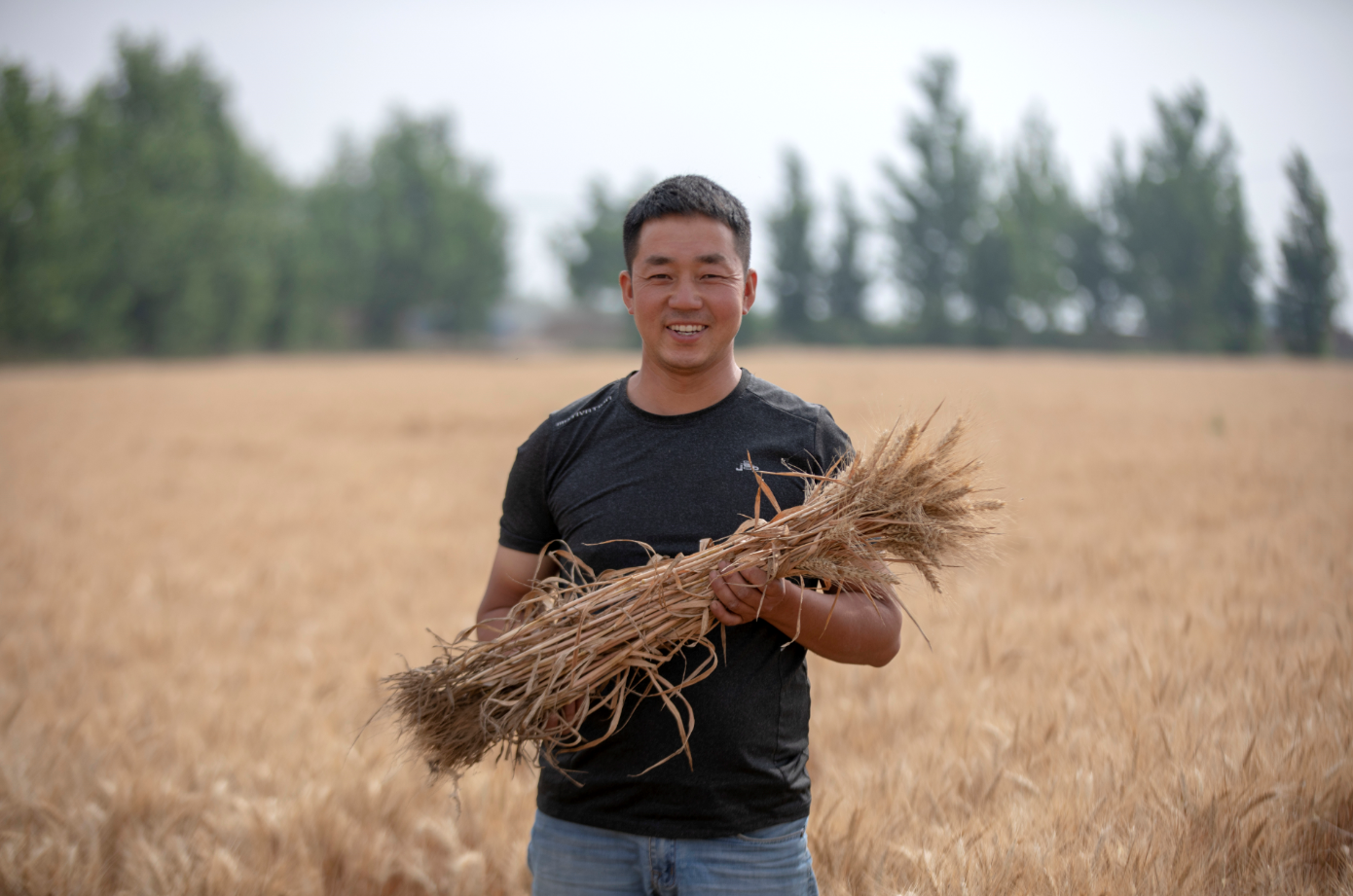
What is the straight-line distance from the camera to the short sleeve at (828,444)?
2078 mm

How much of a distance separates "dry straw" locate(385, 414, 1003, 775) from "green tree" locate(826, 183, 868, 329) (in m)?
52.8

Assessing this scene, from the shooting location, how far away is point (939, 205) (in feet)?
169

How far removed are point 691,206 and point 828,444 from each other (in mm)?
607

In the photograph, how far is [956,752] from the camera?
3.39 m

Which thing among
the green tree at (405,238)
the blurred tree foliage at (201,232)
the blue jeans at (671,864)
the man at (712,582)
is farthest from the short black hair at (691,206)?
the green tree at (405,238)

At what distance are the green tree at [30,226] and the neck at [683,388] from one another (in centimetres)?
4186

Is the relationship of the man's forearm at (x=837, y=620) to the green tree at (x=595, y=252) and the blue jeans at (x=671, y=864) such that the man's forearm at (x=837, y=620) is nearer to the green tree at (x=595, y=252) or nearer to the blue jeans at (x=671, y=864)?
the blue jeans at (x=671, y=864)

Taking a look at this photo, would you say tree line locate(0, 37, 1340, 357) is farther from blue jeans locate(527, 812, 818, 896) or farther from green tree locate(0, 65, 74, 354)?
blue jeans locate(527, 812, 818, 896)

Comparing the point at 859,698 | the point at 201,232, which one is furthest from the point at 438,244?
the point at 859,698

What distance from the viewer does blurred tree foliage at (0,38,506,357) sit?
36.6 m

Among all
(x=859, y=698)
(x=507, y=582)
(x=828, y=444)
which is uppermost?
(x=828, y=444)

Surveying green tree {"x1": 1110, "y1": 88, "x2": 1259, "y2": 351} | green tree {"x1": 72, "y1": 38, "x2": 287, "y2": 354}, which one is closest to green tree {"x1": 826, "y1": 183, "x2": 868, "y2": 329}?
green tree {"x1": 1110, "y1": 88, "x2": 1259, "y2": 351}

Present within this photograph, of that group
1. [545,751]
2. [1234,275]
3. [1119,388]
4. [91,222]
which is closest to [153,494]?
[545,751]

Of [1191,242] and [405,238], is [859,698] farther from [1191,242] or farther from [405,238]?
[405,238]
